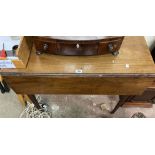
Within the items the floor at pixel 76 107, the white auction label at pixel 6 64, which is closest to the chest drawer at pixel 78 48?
the white auction label at pixel 6 64

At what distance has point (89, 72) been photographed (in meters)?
1.01

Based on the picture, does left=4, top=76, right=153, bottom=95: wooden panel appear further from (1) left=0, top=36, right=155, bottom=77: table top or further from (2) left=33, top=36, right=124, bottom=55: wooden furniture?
(2) left=33, top=36, right=124, bottom=55: wooden furniture

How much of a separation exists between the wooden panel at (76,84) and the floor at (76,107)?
53 centimetres

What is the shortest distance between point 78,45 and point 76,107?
89 centimetres

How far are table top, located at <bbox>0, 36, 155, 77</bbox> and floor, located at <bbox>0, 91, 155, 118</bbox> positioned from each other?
0.74 m

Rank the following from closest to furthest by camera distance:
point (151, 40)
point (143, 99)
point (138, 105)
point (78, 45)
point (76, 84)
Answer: point (78, 45) → point (76, 84) → point (151, 40) → point (143, 99) → point (138, 105)

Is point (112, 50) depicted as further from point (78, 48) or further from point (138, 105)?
point (138, 105)

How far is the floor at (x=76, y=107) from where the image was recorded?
1.67 meters

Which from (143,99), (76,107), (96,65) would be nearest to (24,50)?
(96,65)

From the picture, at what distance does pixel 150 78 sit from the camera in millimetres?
1039

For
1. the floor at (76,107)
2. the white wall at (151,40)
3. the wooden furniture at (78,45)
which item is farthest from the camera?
the floor at (76,107)

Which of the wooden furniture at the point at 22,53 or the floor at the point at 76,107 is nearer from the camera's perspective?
the wooden furniture at the point at 22,53

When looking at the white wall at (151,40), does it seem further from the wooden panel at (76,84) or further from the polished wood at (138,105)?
the polished wood at (138,105)
